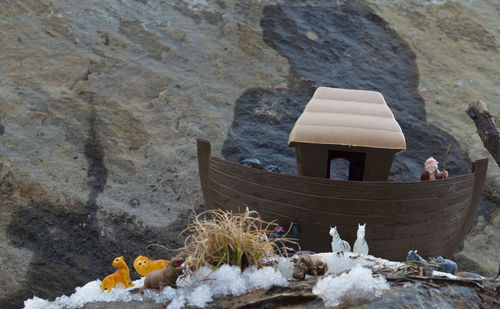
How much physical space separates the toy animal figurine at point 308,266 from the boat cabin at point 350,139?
1492 mm

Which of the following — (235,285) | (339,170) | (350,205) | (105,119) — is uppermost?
(235,285)

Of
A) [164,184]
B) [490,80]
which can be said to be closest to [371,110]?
[164,184]

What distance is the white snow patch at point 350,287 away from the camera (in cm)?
236

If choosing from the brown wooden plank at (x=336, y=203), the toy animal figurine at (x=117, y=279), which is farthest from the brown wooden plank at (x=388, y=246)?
the toy animal figurine at (x=117, y=279)

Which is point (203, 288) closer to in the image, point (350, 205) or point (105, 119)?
point (350, 205)

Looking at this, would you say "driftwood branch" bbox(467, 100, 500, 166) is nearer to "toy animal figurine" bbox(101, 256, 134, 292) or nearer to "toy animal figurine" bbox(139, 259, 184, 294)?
"toy animal figurine" bbox(139, 259, 184, 294)

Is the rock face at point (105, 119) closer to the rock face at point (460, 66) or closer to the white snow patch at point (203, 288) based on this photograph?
the rock face at point (460, 66)

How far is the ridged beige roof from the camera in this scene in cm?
402

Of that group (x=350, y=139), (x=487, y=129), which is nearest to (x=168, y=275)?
(x=350, y=139)

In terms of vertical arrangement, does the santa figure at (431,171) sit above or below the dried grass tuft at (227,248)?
below

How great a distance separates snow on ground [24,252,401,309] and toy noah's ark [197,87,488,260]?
1013 mm

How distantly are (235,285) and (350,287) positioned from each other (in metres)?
0.56

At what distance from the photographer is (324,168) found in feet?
13.9

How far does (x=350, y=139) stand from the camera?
401 centimetres
